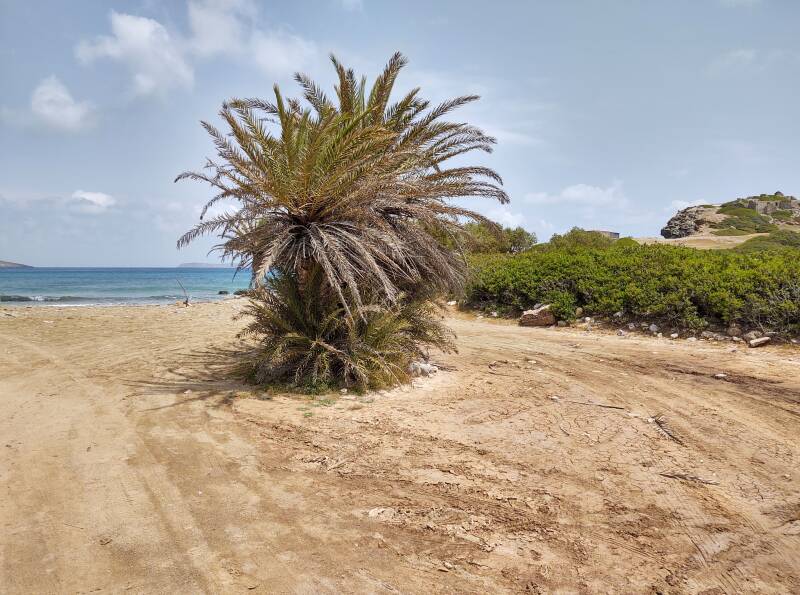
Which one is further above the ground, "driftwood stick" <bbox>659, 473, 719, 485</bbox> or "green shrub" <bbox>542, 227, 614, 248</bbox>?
"green shrub" <bbox>542, 227, 614, 248</bbox>

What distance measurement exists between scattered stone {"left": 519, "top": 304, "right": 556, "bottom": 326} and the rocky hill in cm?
2978

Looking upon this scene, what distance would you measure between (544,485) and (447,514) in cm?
97

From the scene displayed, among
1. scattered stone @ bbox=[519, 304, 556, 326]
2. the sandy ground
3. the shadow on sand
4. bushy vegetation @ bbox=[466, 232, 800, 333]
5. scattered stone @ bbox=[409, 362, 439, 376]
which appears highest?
bushy vegetation @ bbox=[466, 232, 800, 333]

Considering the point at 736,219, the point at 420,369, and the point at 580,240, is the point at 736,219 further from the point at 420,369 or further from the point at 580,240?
the point at 420,369

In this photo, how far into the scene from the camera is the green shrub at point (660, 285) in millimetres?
9328

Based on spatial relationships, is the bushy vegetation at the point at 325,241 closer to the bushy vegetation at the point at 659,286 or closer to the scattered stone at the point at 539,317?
the bushy vegetation at the point at 659,286

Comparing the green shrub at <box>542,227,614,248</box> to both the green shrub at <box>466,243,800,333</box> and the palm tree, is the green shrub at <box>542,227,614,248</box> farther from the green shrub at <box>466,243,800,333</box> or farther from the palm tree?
the palm tree

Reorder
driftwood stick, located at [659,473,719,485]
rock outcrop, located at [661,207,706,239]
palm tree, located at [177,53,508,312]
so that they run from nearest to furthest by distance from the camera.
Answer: driftwood stick, located at [659,473,719,485] < palm tree, located at [177,53,508,312] < rock outcrop, located at [661,207,706,239]

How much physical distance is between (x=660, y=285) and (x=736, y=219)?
1426 inches

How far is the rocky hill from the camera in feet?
120

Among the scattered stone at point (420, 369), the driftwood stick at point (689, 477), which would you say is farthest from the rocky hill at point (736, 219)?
the driftwood stick at point (689, 477)

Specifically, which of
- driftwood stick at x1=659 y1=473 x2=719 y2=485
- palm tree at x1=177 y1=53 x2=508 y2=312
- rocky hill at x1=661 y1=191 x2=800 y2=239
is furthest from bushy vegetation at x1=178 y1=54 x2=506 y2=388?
rocky hill at x1=661 y1=191 x2=800 y2=239

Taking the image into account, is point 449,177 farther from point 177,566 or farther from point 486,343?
point 177,566

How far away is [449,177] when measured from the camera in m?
8.34
